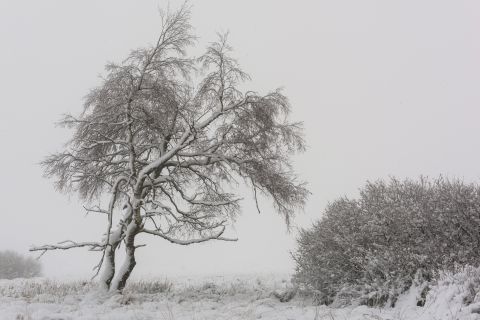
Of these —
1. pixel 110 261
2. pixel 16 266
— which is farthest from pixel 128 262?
pixel 16 266

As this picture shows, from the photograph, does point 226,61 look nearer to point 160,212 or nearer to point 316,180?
point 160,212

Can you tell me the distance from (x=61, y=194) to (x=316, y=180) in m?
190

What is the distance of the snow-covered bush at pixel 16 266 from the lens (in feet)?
91.1

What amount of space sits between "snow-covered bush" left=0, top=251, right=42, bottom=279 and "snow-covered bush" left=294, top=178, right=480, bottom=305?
81.6 feet

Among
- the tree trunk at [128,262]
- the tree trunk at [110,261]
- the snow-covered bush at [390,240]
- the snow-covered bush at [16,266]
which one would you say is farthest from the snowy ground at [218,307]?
the snow-covered bush at [16,266]

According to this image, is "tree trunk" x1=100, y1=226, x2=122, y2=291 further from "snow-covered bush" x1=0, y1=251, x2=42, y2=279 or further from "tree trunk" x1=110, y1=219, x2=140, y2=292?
"snow-covered bush" x1=0, y1=251, x2=42, y2=279

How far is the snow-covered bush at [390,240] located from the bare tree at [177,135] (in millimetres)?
2640

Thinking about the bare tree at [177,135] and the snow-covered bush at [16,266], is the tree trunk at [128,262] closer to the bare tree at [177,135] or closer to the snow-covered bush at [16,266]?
the bare tree at [177,135]

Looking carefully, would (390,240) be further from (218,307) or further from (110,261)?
(110,261)

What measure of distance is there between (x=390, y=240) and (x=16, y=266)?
28.4 m

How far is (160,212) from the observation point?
406 inches

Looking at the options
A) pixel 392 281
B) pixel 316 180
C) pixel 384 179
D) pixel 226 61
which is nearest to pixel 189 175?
pixel 226 61

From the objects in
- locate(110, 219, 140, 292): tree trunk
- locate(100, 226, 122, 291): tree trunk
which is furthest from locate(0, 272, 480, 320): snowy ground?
locate(100, 226, 122, 291): tree trunk

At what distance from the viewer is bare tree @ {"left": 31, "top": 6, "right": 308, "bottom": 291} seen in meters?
10.7
